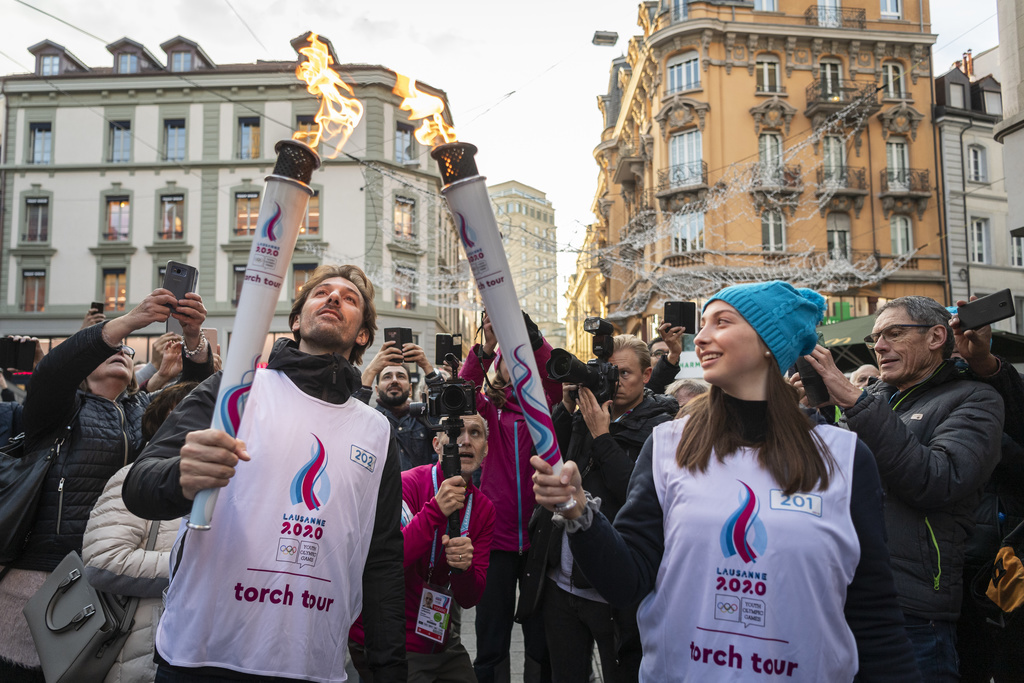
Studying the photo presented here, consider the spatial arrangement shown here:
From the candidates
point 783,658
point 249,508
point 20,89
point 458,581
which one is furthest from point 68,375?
point 20,89

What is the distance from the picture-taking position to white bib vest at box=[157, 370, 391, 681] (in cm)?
230

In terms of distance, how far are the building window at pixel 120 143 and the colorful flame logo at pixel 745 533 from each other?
3312 centimetres

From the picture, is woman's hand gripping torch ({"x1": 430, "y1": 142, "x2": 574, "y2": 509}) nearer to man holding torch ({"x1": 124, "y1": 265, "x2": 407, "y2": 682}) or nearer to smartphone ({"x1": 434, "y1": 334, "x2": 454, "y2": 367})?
man holding torch ({"x1": 124, "y1": 265, "x2": 407, "y2": 682})

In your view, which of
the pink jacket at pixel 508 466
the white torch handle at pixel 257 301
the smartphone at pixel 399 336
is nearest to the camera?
the white torch handle at pixel 257 301

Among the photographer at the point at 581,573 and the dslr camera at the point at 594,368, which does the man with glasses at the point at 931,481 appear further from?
the photographer at the point at 581,573

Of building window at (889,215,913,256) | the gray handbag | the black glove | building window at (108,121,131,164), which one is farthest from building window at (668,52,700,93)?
the gray handbag

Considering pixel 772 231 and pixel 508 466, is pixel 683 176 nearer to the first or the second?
pixel 772 231

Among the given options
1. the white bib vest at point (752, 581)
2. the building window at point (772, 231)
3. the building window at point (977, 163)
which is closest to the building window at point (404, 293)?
the building window at point (772, 231)

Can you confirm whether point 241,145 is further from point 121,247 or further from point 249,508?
point 249,508

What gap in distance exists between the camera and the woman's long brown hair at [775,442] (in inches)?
84.9

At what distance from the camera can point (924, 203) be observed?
27.3 meters

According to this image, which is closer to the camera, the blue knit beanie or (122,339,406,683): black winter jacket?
the blue knit beanie

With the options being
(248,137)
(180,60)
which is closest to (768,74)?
(248,137)

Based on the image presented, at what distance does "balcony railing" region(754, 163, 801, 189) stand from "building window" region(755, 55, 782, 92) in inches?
139
